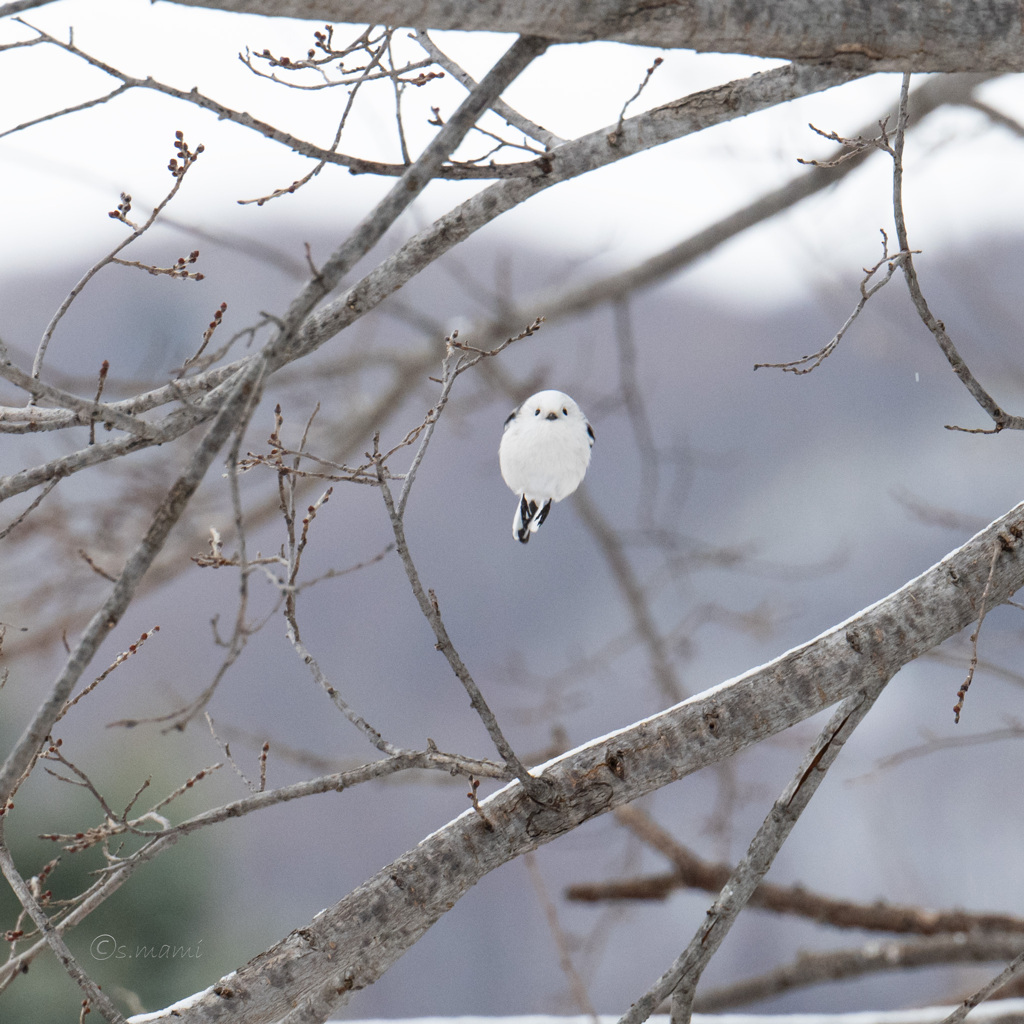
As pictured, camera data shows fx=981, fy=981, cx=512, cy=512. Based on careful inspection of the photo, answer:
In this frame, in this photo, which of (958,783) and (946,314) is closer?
(946,314)

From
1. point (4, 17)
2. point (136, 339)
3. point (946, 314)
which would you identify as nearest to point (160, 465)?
point (4, 17)

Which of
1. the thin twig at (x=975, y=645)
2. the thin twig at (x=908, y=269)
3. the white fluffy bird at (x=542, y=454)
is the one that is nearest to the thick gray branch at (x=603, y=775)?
the thin twig at (x=975, y=645)

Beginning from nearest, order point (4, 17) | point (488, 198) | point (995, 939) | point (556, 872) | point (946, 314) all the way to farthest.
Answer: point (4, 17) < point (488, 198) < point (995, 939) < point (946, 314) < point (556, 872)

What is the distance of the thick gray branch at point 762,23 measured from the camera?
3.44ft

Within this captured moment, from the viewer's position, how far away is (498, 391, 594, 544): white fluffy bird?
1.30 meters

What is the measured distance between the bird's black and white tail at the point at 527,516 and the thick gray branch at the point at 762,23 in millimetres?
594

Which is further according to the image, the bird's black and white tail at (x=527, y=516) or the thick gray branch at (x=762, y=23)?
the bird's black and white tail at (x=527, y=516)

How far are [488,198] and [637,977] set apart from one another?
10.8 m

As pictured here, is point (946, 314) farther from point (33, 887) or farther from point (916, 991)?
point (33, 887)

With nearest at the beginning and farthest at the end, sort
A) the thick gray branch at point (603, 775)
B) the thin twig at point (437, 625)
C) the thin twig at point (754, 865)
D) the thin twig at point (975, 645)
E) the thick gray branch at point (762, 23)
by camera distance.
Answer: the thick gray branch at point (762, 23), the thin twig at point (437, 625), the thin twig at point (975, 645), the thick gray branch at point (603, 775), the thin twig at point (754, 865)

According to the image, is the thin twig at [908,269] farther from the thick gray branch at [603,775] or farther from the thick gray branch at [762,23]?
the thick gray branch at [603,775]

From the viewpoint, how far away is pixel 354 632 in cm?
1198

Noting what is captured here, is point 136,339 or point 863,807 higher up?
point 136,339

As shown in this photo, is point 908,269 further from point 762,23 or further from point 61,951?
point 61,951
